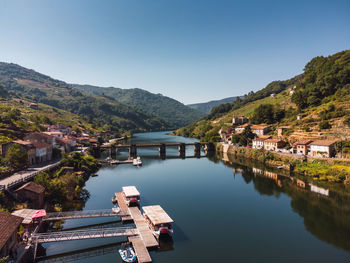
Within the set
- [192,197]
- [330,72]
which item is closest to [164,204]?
[192,197]

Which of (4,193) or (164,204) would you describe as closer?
(4,193)

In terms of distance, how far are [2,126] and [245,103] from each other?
166207 millimetres

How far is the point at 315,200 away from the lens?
46594 millimetres

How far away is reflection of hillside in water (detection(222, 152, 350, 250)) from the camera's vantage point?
3406 cm

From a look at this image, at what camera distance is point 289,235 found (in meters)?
32.8

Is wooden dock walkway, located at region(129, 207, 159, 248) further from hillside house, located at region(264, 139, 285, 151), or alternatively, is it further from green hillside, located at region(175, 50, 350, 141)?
green hillside, located at region(175, 50, 350, 141)

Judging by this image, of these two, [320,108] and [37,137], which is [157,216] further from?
[320,108]

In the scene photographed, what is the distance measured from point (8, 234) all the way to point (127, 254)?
11.7m

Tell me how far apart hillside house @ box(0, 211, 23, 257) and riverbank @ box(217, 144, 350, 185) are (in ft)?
205

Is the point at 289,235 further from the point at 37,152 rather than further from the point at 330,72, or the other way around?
the point at 330,72

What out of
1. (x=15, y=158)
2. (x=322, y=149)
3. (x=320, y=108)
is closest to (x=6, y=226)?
(x=15, y=158)

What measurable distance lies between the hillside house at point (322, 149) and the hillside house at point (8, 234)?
70796 mm

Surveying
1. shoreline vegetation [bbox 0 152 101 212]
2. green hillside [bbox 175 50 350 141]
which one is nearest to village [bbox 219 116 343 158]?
green hillside [bbox 175 50 350 141]

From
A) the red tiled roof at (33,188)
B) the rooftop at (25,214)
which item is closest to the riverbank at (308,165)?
the red tiled roof at (33,188)
